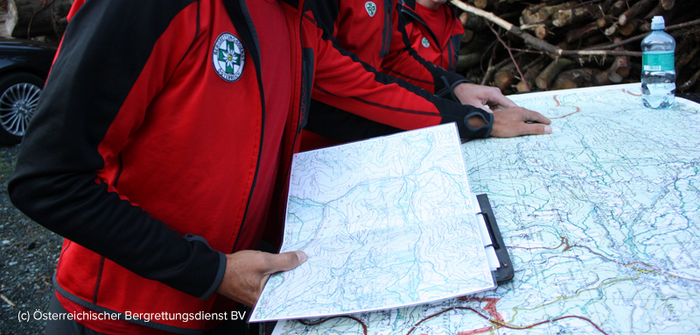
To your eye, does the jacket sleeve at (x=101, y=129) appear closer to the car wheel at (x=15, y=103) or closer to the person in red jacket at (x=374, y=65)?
the person in red jacket at (x=374, y=65)

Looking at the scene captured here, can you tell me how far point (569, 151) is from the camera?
146 cm

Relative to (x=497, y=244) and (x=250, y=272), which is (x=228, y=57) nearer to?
(x=250, y=272)

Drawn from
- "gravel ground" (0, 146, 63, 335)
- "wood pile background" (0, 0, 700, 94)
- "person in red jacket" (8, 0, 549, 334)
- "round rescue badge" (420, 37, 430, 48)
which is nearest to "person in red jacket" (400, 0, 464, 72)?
"round rescue badge" (420, 37, 430, 48)

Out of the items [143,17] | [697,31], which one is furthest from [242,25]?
[697,31]

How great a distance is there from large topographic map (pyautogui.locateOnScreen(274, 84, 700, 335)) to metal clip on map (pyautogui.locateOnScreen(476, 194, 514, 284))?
2cm

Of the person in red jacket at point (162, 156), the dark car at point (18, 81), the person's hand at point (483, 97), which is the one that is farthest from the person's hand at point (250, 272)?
the dark car at point (18, 81)

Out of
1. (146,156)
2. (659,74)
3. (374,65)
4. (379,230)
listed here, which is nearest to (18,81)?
(374,65)

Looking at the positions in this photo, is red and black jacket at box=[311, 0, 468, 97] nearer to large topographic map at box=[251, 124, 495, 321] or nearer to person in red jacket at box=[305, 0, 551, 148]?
person in red jacket at box=[305, 0, 551, 148]

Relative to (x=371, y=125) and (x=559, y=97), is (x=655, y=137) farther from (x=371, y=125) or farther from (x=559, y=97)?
(x=371, y=125)

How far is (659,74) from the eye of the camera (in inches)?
72.2

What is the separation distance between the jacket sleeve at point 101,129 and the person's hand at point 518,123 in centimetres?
112

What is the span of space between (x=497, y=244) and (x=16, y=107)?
17.5 ft

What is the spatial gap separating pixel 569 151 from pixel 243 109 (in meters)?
1.01

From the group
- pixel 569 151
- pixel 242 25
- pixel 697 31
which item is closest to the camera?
pixel 242 25
